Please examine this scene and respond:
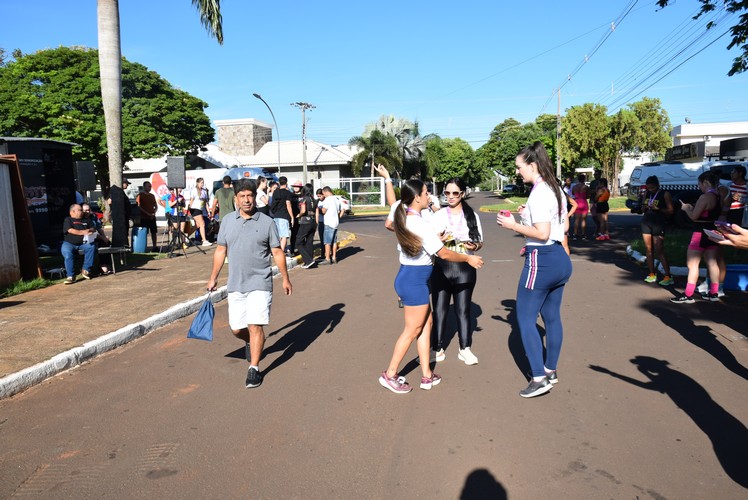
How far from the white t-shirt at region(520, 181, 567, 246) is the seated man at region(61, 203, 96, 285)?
28.4ft

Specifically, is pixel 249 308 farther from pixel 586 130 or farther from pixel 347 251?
pixel 586 130

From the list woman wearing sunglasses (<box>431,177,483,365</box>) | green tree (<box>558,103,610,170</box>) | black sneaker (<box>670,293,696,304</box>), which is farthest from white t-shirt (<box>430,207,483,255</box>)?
green tree (<box>558,103,610,170</box>)

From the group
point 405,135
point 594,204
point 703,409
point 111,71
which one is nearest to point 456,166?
Result: point 405,135

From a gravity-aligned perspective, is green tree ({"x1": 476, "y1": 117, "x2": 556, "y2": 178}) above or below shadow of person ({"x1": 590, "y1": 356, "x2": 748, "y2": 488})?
above

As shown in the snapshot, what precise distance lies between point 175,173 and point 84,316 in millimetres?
7954

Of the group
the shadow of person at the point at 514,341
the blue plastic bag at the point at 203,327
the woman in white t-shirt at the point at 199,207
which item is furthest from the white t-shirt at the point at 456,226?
the woman in white t-shirt at the point at 199,207

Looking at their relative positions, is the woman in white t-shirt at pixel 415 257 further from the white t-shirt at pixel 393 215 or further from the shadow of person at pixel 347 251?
the shadow of person at pixel 347 251

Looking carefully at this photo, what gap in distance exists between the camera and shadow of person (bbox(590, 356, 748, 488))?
12.0 feet

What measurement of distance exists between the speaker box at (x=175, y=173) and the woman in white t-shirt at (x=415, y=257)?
11.3 metres

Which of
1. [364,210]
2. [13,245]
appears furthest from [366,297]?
[364,210]

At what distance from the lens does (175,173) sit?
1493 centimetres

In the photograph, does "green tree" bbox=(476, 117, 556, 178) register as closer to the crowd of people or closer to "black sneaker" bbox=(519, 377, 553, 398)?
the crowd of people

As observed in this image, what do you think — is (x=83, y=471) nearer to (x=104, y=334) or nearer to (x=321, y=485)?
(x=321, y=485)

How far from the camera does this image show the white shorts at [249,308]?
5258 millimetres
